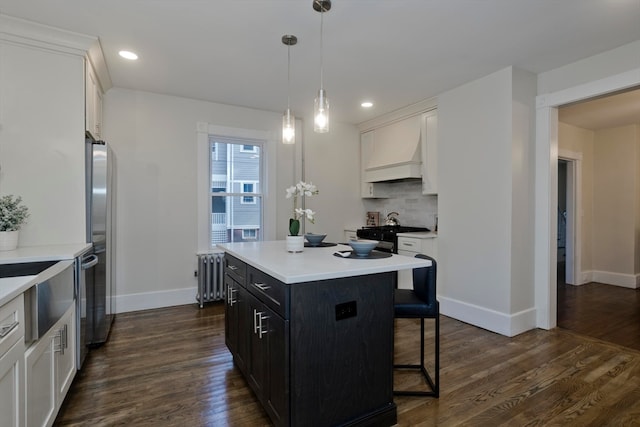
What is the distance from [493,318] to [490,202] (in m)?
1.14

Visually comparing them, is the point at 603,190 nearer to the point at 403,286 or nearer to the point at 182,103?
the point at 403,286

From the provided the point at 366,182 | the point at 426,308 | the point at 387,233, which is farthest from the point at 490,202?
the point at 366,182

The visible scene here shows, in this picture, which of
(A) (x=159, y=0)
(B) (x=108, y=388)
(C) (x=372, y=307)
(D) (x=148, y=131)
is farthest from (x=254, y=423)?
(D) (x=148, y=131)

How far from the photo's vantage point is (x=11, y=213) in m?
2.30

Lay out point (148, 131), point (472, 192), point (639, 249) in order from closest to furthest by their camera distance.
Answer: point (472, 192)
point (148, 131)
point (639, 249)

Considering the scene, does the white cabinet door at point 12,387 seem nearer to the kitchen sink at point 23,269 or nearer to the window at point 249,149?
the kitchen sink at point 23,269

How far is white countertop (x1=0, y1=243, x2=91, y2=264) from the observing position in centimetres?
198

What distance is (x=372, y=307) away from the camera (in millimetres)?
1804

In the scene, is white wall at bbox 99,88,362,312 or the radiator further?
the radiator

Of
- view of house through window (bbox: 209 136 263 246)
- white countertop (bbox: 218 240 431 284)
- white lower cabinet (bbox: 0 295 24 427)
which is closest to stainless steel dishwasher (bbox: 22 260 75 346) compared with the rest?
white lower cabinet (bbox: 0 295 24 427)

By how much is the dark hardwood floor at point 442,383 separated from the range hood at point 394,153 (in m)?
2.10

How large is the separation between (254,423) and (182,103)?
3.62 metres

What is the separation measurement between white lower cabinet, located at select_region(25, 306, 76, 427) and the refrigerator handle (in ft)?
1.09

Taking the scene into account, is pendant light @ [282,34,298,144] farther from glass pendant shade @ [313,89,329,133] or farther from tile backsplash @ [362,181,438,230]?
tile backsplash @ [362,181,438,230]
